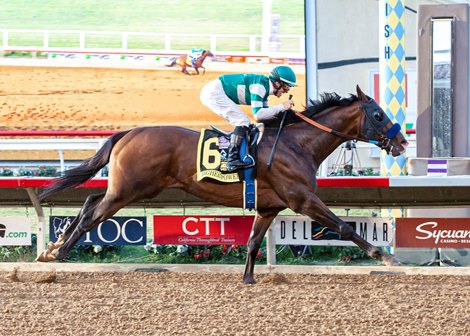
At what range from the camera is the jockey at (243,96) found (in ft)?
23.6

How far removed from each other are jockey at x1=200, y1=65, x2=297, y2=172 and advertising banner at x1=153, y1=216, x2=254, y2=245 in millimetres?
1041

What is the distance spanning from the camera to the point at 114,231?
325 inches

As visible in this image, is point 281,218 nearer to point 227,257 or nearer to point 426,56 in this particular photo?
point 227,257

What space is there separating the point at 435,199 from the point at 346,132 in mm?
1068

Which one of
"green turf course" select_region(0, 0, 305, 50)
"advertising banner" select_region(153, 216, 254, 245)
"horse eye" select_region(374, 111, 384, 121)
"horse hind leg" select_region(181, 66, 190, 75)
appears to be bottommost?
"advertising banner" select_region(153, 216, 254, 245)

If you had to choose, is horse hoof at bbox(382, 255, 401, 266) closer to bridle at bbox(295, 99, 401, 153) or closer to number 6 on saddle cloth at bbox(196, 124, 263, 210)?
bridle at bbox(295, 99, 401, 153)

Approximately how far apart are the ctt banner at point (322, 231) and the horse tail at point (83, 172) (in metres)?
1.49

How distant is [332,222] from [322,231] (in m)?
0.95

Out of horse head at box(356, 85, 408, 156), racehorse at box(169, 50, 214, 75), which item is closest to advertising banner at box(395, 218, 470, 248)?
horse head at box(356, 85, 408, 156)

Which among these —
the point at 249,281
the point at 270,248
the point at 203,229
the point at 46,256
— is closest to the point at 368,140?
the point at 270,248

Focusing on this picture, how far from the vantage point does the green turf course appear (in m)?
32.4

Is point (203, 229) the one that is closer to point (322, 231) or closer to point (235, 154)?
point (322, 231)

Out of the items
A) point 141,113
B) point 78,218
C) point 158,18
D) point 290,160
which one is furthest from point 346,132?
point 158,18

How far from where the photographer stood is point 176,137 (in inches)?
292
